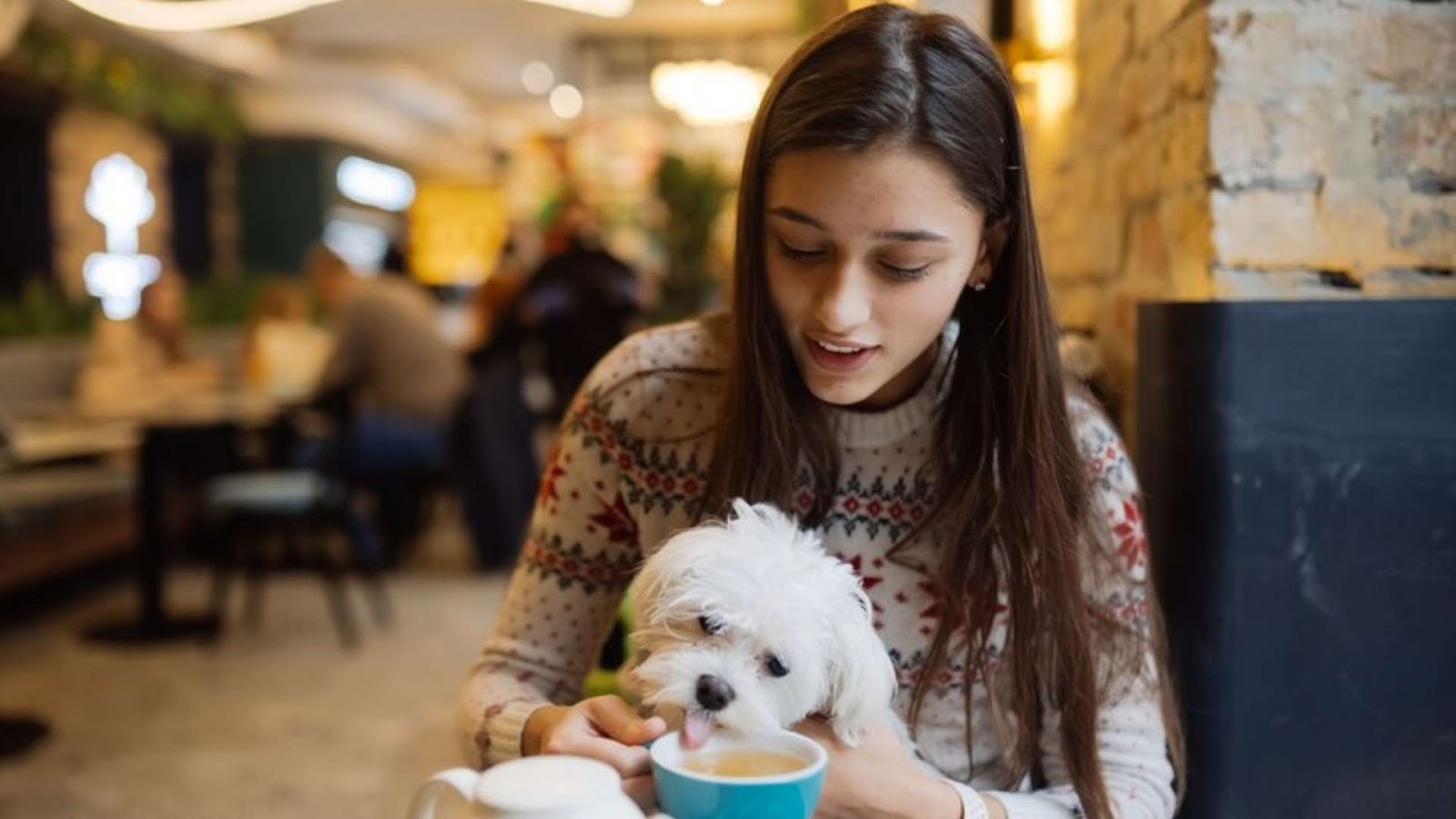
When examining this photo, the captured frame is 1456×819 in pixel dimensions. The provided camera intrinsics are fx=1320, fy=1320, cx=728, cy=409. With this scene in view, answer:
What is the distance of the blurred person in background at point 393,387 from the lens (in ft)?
20.8

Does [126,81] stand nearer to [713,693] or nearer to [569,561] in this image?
[569,561]

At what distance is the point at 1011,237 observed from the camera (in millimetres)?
1242

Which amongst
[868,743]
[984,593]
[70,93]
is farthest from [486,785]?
[70,93]

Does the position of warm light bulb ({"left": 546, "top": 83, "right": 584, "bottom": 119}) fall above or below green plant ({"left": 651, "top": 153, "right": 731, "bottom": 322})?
above

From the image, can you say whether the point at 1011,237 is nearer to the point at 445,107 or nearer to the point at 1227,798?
the point at 1227,798

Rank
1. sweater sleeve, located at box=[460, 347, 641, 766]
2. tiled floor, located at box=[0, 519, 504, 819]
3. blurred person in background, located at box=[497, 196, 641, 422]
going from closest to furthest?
sweater sleeve, located at box=[460, 347, 641, 766], tiled floor, located at box=[0, 519, 504, 819], blurred person in background, located at box=[497, 196, 641, 422]

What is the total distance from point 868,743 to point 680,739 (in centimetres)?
21

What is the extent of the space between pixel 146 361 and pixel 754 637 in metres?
6.95

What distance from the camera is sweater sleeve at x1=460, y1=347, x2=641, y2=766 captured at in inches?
53.9

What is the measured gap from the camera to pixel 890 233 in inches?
43.6

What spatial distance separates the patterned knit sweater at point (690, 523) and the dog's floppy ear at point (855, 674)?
25 centimetres

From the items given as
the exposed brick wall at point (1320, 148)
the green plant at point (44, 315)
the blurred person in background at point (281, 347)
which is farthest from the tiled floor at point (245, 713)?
the exposed brick wall at point (1320, 148)

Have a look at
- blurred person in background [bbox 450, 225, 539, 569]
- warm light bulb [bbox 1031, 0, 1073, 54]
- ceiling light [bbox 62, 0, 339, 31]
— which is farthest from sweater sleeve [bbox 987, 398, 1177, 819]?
ceiling light [bbox 62, 0, 339, 31]

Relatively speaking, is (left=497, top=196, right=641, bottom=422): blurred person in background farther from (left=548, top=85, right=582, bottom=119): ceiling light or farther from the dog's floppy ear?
(left=548, top=85, right=582, bottom=119): ceiling light
